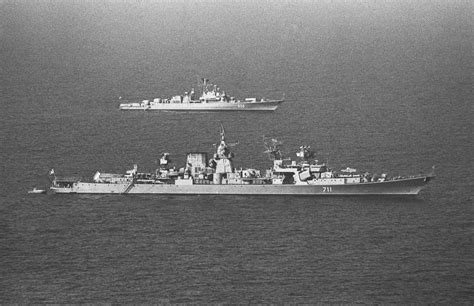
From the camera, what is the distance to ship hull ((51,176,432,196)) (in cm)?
14375

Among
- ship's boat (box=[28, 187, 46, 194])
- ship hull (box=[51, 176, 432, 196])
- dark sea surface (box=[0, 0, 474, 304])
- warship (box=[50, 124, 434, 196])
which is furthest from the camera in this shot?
warship (box=[50, 124, 434, 196])

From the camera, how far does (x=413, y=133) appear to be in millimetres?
173500

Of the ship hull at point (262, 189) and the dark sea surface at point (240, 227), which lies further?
the ship hull at point (262, 189)

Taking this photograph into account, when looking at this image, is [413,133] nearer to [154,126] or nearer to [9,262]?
[154,126]

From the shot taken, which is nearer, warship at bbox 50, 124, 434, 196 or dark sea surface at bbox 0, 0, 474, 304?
dark sea surface at bbox 0, 0, 474, 304

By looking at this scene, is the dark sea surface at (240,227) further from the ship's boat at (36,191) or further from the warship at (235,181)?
the warship at (235,181)

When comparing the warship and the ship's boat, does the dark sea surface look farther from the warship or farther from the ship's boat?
the warship

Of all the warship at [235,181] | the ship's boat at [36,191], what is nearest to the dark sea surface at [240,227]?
the ship's boat at [36,191]

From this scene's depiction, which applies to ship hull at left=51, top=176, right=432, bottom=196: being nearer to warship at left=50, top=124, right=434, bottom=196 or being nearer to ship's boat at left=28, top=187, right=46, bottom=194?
warship at left=50, top=124, right=434, bottom=196

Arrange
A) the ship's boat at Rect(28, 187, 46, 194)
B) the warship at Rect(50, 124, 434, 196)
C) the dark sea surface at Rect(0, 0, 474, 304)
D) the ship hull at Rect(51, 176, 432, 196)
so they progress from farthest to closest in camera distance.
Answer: the warship at Rect(50, 124, 434, 196) < the ship's boat at Rect(28, 187, 46, 194) < the ship hull at Rect(51, 176, 432, 196) < the dark sea surface at Rect(0, 0, 474, 304)

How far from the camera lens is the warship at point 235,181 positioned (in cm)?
14425

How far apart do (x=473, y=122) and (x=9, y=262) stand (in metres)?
89.1

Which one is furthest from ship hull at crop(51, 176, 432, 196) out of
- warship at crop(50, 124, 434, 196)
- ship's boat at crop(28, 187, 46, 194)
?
ship's boat at crop(28, 187, 46, 194)

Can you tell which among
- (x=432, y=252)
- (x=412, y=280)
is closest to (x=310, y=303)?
(x=412, y=280)
